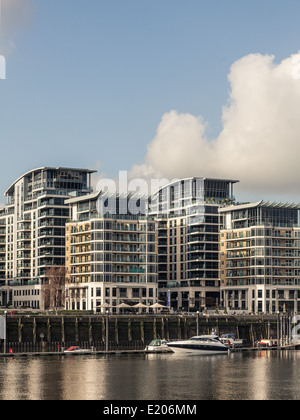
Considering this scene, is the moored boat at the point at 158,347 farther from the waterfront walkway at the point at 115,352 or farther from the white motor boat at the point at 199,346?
the white motor boat at the point at 199,346

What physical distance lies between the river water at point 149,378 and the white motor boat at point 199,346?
3845mm

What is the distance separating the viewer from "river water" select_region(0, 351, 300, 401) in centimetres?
10619

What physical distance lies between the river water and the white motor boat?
3.84 metres

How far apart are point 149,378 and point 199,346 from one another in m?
47.5

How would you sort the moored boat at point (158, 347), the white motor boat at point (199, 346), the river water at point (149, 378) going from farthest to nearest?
the moored boat at point (158, 347) → the white motor boat at point (199, 346) → the river water at point (149, 378)

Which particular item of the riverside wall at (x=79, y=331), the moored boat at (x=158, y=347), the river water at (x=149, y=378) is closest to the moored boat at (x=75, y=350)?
the river water at (x=149, y=378)

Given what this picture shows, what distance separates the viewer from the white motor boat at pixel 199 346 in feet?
554

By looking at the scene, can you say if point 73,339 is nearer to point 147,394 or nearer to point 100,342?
point 100,342

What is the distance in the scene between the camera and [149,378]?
123m

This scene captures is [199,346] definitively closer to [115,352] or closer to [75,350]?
[115,352]

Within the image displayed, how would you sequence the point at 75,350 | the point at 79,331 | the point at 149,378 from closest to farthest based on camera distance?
the point at 149,378
the point at 75,350
the point at 79,331

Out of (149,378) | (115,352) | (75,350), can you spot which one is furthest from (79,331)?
(149,378)

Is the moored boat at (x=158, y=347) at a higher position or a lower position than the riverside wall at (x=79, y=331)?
lower
